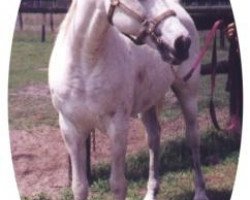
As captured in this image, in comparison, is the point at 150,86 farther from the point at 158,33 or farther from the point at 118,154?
the point at 158,33

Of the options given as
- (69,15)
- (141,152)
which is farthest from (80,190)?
(69,15)

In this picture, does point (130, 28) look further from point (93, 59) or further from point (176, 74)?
point (176, 74)

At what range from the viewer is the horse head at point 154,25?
1.24 metres

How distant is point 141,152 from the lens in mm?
1804

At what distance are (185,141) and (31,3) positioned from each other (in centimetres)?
58

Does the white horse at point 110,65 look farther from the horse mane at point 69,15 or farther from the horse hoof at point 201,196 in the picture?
the horse hoof at point 201,196

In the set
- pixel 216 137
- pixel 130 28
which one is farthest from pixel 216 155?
pixel 130 28

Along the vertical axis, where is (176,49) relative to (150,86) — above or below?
above

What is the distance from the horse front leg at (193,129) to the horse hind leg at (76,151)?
33cm

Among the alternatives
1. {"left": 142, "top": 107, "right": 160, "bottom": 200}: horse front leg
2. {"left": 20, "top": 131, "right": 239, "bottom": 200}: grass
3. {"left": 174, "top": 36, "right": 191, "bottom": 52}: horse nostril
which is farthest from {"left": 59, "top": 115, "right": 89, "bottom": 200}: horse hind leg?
{"left": 174, "top": 36, "right": 191, "bottom": 52}: horse nostril

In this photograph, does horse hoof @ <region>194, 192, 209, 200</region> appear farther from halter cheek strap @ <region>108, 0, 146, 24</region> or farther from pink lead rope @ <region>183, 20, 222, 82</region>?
halter cheek strap @ <region>108, 0, 146, 24</region>

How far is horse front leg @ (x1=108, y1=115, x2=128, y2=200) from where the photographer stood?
57.0 inches

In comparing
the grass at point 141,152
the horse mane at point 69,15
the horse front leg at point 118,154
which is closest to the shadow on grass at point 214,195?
the grass at point 141,152

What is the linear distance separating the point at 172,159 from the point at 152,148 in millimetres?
67
